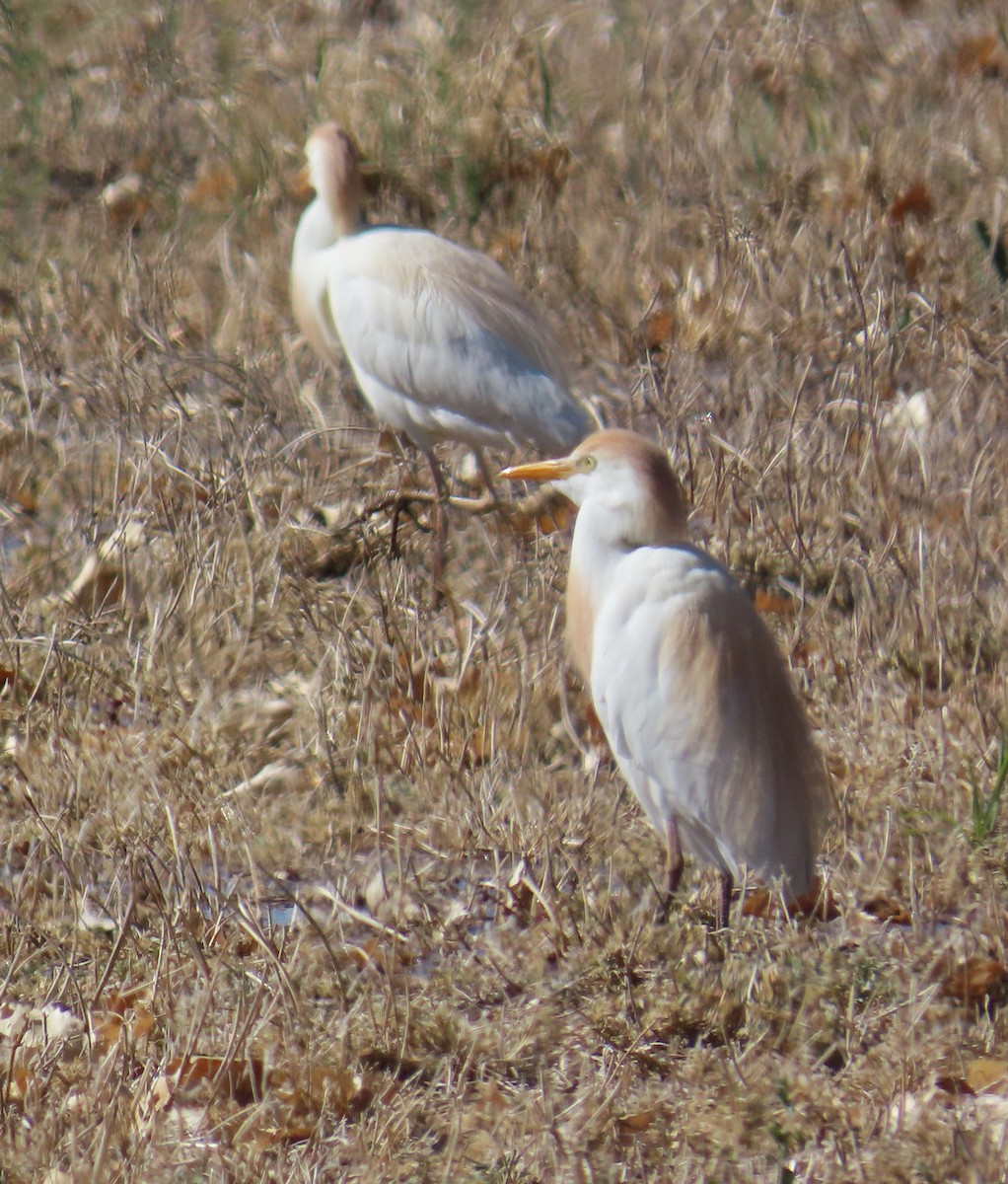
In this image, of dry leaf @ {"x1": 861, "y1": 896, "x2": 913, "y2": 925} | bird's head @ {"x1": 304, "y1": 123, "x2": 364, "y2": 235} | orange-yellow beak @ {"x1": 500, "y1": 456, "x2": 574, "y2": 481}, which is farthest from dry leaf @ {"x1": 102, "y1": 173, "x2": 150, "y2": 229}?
dry leaf @ {"x1": 861, "y1": 896, "x2": 913, "y2": 925}

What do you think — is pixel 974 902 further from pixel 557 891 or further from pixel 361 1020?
pixel 361 1020

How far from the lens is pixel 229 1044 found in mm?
2502

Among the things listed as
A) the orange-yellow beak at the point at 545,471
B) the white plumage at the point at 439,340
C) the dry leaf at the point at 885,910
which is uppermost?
the orange-yellow beak at the point at 545,471

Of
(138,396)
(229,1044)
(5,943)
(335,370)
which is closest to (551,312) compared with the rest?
(335,370)

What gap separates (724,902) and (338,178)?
3043mm

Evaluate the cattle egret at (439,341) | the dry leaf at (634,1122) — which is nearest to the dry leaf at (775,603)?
the cattle egret at (439,341)

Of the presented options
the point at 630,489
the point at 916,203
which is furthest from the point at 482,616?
the point at 916,203

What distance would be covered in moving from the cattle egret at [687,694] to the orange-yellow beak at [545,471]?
59 mm

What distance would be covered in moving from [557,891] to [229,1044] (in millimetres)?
706

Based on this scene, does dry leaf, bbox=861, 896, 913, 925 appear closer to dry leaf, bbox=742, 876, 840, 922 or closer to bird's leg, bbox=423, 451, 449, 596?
dry leaf, bbox=742, 876, 840, 922

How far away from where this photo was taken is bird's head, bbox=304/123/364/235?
17.7ft

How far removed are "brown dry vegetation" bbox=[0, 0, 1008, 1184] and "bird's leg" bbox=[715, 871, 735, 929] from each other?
74 mm

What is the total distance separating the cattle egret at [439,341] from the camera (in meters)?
4.89

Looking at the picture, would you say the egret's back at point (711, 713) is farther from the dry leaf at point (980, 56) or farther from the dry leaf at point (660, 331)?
the dry leaf at point (980, 56)
